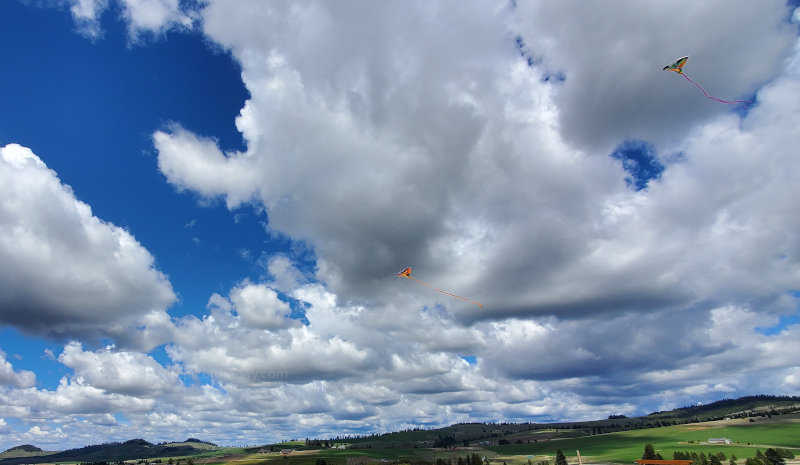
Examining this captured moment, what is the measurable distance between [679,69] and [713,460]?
210 metres

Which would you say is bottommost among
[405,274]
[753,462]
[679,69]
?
[753,462]

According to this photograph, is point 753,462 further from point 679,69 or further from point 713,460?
point 679,69

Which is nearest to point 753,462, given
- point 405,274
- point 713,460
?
point 713,460

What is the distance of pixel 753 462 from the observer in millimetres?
190625

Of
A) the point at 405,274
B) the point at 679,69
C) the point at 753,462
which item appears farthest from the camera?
the point at 753,462

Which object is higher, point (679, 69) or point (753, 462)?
point (679, 69)

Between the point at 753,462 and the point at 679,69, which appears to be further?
the point at 753,462

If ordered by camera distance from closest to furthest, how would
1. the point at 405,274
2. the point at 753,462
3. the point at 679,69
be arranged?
the point at 679,69 < the point at 405,274 < the point at 753,462

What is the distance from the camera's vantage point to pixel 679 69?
67.8 m

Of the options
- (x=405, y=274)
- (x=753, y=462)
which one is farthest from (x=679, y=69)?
(x=753, y=462)

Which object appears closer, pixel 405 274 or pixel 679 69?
pixel 679 69

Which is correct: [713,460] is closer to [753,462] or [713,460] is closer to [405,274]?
[753,462]

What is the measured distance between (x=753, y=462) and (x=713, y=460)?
578 inches

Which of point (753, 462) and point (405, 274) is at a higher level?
point (405, 274)
